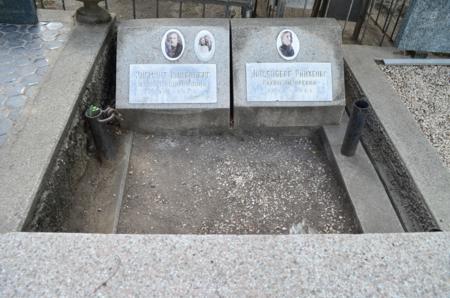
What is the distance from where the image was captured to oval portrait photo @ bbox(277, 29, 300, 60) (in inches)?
135

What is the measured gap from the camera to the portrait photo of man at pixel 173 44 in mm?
3367

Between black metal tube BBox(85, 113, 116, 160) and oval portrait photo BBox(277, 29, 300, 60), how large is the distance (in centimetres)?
169

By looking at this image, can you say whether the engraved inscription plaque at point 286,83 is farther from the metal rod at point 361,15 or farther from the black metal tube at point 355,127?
the metal rod at point 361,15

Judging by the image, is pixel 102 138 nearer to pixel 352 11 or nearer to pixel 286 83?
pixel 286 83

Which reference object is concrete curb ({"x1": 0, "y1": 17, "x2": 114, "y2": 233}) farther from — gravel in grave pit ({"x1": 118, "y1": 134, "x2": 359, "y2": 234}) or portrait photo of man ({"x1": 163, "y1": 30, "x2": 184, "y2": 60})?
gravel in grave pit ({"x1": 118, "y1": 134, "x2": 359, "y2": 234})

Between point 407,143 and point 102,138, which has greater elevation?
point 407,143

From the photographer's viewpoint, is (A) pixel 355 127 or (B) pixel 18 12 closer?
(A) pixel 355 127

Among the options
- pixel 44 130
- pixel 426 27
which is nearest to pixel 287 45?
pixel 426 27

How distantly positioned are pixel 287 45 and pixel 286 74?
0.92ft

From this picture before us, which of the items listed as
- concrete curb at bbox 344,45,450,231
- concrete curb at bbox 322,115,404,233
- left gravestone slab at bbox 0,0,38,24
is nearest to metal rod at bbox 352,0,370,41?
concrete curb at bbox 344,45,450,231

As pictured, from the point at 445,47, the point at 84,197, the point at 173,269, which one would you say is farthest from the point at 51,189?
the point at 445,47

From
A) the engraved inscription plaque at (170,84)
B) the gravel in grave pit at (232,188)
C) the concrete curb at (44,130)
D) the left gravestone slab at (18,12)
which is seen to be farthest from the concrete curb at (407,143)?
the left gravestone slab at (18,12)

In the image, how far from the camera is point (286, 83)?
338cm

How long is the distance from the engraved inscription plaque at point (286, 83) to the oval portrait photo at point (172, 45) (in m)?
0.63
